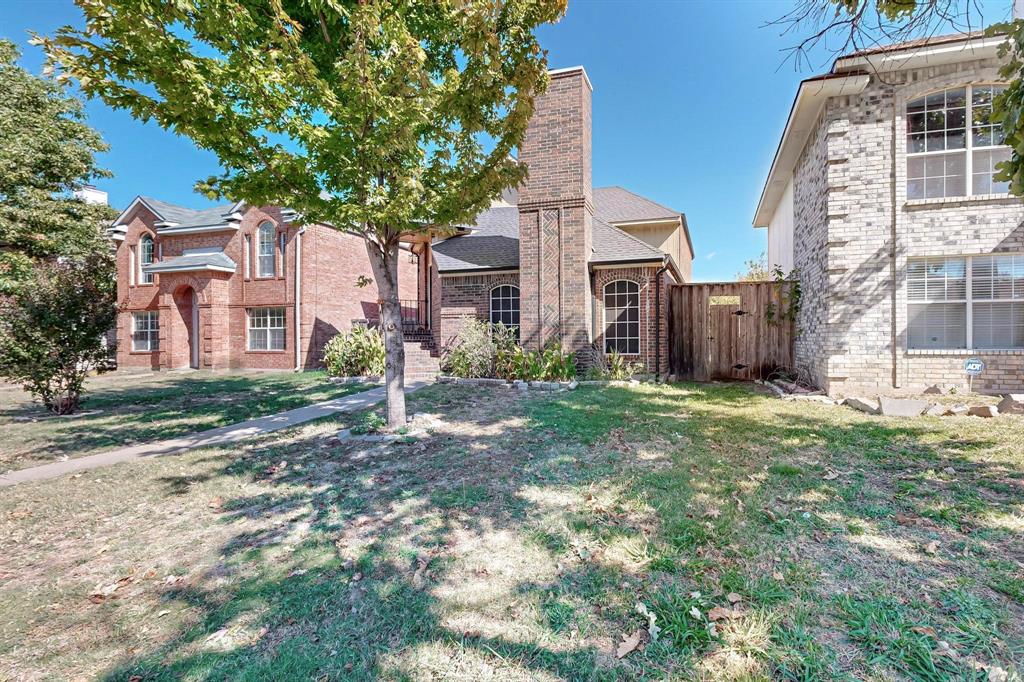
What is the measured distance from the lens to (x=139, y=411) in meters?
9.18

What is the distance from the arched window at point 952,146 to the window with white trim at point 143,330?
27.2 m

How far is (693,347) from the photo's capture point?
12586 mm

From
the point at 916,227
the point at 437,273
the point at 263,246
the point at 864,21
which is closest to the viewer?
the point at 864,21

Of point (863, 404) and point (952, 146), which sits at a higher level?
point (952, 146)

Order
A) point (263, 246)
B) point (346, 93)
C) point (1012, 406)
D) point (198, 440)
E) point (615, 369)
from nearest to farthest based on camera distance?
point (346, 93) → point (198, 440) → point (1012, 406) → point (615, 369) → point (263, 246)

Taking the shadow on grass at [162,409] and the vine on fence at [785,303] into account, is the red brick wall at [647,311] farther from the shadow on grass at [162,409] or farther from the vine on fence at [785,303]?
the shadow on grass at [162,409]

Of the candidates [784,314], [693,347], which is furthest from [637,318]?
[784,314]

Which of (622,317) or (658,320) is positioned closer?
(658,320)

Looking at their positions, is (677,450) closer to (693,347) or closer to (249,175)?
(249,175)

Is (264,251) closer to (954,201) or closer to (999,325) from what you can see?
(954,201)

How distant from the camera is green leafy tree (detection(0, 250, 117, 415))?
8.30 meters

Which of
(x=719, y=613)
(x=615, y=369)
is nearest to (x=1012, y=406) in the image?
(x=615, y=369)

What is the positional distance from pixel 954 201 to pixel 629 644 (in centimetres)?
1103

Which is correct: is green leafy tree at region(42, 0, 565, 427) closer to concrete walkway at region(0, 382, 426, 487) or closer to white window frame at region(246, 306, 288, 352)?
concrete walkway at region(0, 382, 426, 487)
